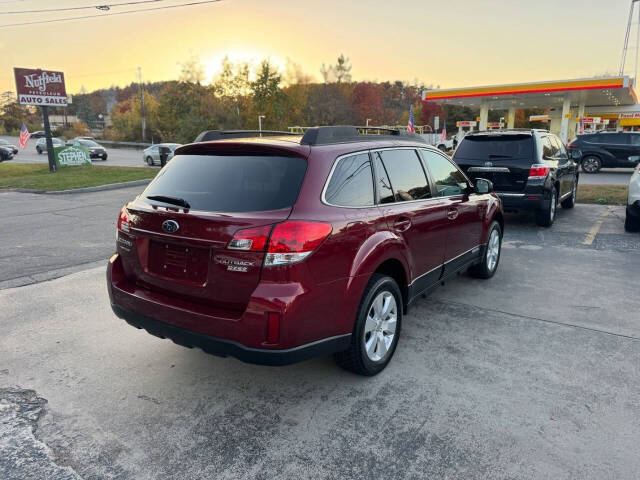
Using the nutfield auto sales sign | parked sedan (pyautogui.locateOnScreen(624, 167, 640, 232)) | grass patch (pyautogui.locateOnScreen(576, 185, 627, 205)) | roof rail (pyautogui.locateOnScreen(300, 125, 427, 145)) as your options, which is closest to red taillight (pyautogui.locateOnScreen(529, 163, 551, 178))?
parked sedan (pyautogui.locateOnScreen(624, 167, 640, 232))

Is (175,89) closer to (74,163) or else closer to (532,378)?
(74,163)

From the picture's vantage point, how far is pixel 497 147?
28.3ft

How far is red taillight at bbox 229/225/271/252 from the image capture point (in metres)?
2.73

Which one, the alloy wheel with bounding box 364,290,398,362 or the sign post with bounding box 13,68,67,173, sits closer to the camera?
the alloy wheel with bounding box 364,290,398,362

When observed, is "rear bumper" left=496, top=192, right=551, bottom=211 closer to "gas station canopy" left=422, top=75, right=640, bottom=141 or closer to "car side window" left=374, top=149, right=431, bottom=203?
"car side window" left=374, top=149, right=431, bottom=203

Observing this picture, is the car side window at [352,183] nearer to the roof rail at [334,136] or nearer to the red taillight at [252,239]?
the roof rail at [334,136]

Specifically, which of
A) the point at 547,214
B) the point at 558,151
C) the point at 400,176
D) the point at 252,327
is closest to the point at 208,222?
the point at 252,327

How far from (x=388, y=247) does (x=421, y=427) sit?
4.12 feet

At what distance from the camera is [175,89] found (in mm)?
63469

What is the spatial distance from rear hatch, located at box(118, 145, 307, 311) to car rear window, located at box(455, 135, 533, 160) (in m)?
6.51

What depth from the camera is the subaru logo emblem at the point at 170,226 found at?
298 cm

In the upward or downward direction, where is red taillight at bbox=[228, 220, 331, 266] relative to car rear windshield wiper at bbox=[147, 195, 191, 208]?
downward

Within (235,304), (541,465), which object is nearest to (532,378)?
(541,465)

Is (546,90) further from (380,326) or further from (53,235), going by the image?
(380,326)
